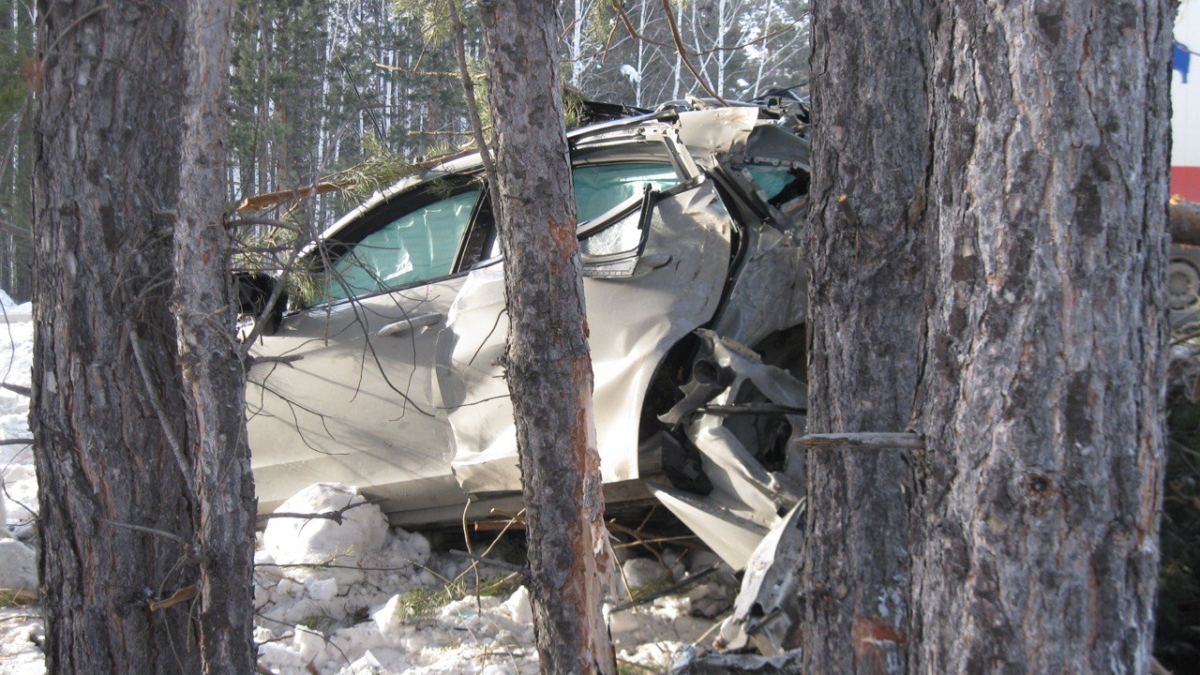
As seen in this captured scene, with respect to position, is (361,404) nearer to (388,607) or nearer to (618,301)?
(388,607)

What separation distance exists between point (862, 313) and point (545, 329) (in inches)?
37.0

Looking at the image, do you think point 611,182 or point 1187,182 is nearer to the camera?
point 611,182

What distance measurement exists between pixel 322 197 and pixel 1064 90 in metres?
3.98

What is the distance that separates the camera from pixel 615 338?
405 centimetres

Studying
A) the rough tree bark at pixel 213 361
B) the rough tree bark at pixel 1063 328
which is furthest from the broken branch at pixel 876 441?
the rough tree bark at pixel 213 361

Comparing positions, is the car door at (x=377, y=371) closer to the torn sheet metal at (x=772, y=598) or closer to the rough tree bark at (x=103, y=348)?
the rough tree bark at (x=103, y=348)

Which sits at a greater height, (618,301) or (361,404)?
(618,301)

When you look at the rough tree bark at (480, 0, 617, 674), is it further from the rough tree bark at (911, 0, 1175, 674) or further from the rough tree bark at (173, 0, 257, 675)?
the rough tree bark at (911, 0, 1175, 674)

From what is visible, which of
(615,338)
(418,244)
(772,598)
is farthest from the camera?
(418,244)

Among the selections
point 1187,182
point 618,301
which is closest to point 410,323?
point 618,301

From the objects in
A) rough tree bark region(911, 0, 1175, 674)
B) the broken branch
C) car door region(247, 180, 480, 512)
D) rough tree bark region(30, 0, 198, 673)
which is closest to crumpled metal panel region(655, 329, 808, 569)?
car door region(247, 180, 480, 512)

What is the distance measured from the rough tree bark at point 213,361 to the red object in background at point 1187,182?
5548mm

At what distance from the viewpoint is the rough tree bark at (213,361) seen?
2836mm

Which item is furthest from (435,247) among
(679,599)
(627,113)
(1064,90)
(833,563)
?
(1064,90)
